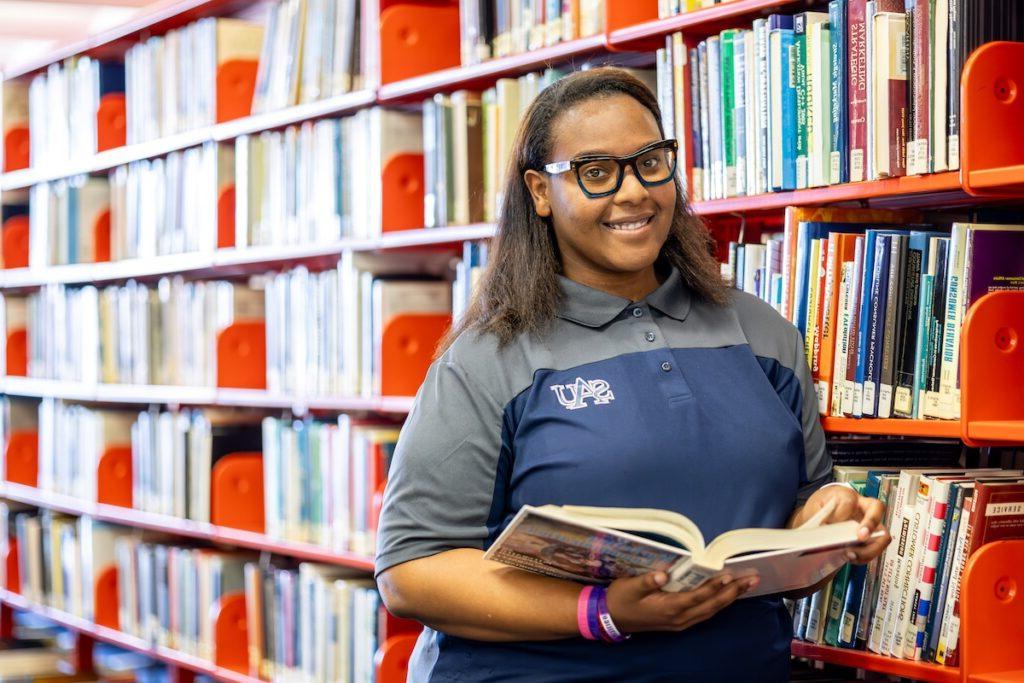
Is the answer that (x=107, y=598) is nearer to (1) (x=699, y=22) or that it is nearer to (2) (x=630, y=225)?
(1) (x=699, y=22)

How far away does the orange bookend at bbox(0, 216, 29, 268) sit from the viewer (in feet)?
16.0

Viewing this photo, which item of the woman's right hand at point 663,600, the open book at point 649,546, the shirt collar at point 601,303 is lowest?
the woman's right hand at point 663,600

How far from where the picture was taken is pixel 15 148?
4844 millimetres

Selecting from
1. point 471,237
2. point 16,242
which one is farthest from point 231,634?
point 16,242

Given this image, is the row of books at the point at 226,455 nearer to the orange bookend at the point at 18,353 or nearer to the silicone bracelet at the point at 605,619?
the orange bookend at the point at 18,353

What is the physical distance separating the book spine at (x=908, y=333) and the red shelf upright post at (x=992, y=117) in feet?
0.47

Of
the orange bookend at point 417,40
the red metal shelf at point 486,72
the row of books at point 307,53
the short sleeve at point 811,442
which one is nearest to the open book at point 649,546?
the short sleeve at point 811,442

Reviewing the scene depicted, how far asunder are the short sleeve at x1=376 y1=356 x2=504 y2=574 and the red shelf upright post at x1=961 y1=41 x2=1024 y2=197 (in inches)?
28.2

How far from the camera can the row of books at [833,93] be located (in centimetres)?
188

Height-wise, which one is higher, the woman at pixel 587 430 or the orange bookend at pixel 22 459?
the woman at pixel 587 430

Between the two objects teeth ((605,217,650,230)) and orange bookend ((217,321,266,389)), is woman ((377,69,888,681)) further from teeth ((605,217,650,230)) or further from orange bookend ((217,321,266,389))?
orange bookend ((217,321,266,389))

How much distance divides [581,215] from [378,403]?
139 cm

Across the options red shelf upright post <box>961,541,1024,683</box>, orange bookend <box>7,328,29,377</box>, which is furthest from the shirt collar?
orange bookend <box>7,328,29,377</box>

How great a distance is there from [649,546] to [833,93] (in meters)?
0.91
